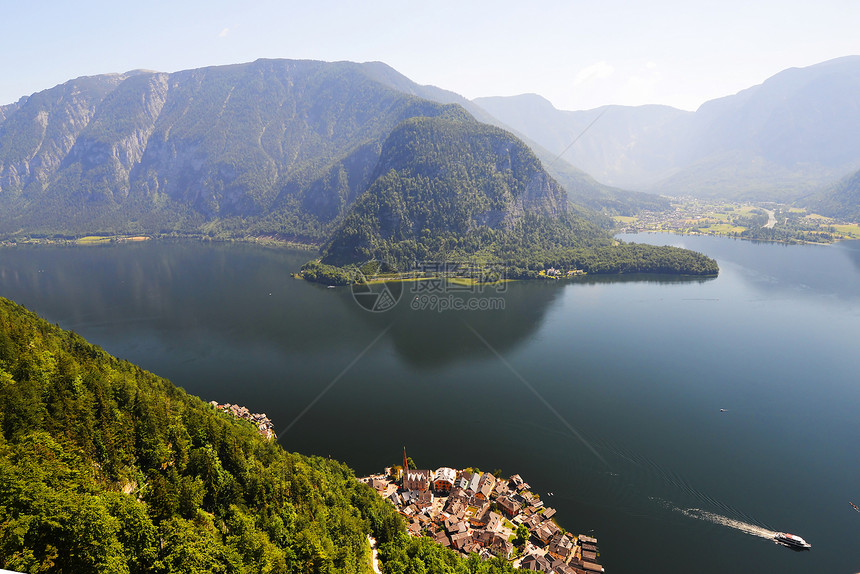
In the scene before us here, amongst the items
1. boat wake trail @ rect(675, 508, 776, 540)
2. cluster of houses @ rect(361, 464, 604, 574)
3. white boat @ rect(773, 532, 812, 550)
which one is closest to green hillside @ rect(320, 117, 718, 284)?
cluster of houses @ rect(361, 464, 604, 574)

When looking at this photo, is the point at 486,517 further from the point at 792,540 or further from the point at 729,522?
the point at 792,540

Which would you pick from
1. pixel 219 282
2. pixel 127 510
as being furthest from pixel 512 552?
pixel 219 282

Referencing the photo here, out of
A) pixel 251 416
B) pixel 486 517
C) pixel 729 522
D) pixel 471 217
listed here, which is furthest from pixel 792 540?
pixel 471 217

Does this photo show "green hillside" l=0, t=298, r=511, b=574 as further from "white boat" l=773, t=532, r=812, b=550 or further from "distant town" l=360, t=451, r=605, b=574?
"white boat" l=773, t=532, r=812, b=550

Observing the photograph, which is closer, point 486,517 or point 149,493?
point 149,493

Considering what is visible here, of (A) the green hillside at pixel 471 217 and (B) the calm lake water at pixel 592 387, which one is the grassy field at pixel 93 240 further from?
(A) the green hillside at pixel 471 217
